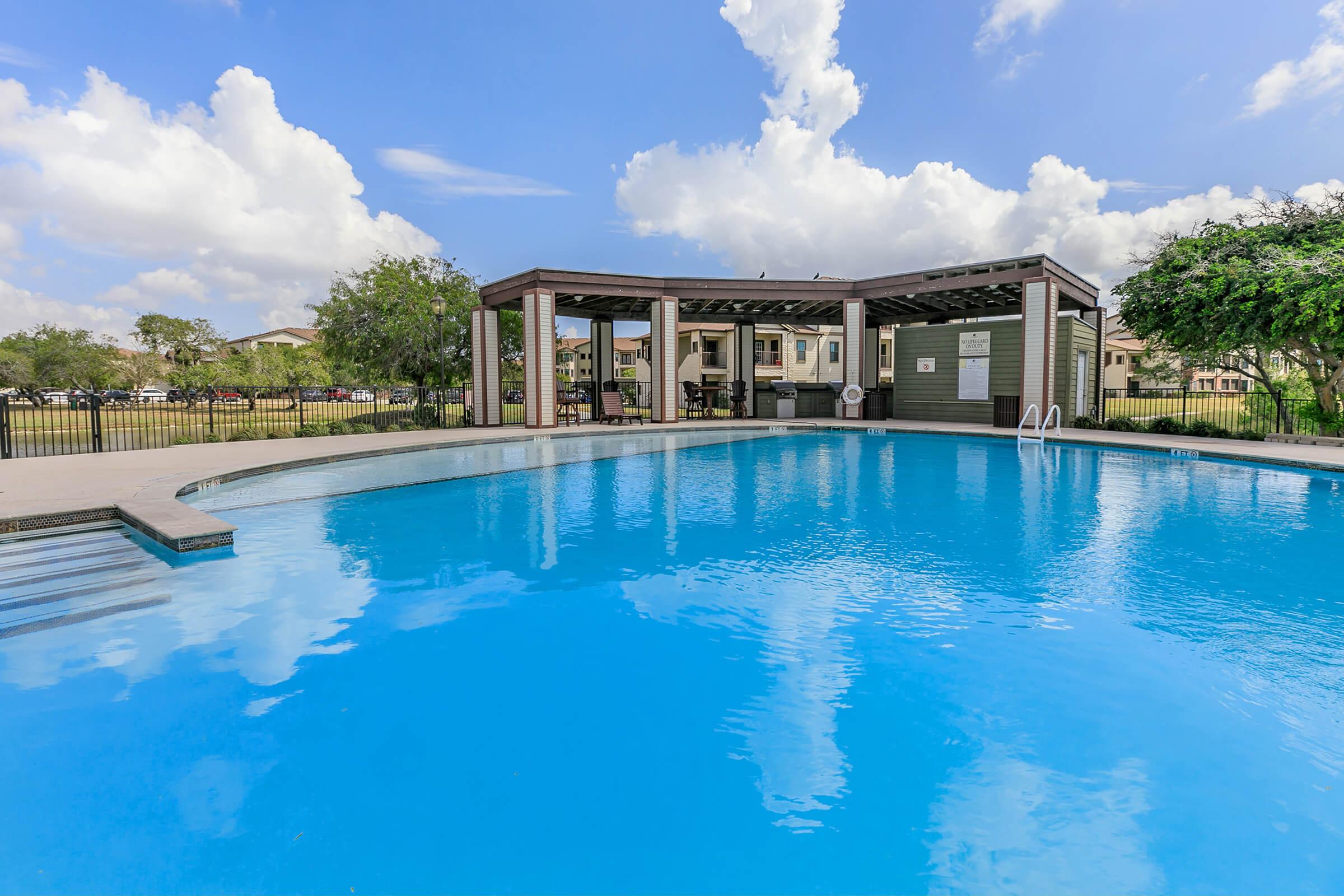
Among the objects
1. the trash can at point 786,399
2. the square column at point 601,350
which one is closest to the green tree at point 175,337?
the square column at point 601,350

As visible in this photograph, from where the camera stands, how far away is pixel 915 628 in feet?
12.1

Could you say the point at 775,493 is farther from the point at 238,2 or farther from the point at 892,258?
the point at 892,258

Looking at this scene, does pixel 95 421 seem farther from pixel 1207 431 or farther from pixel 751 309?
pixel 1207 431

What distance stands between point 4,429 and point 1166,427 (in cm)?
2313

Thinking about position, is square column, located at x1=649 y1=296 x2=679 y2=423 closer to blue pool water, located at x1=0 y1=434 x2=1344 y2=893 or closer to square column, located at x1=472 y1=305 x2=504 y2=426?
square column, located at x1=472 y1=305 x2=504 y2=426

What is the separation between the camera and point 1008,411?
16781 millimetres

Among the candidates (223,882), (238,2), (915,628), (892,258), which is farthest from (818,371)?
(223,882)

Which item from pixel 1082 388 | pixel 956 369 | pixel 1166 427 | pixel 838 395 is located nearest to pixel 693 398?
pixel 838 395

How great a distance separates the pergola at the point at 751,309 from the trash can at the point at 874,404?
36 centimetres

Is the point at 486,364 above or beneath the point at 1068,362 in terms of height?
above

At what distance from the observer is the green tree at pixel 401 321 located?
22094 mm

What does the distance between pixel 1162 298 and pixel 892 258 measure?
1743 cm

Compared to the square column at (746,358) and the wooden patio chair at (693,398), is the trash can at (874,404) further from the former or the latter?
the wooden patio chair at (693,398)

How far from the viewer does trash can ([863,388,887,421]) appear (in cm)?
1948
